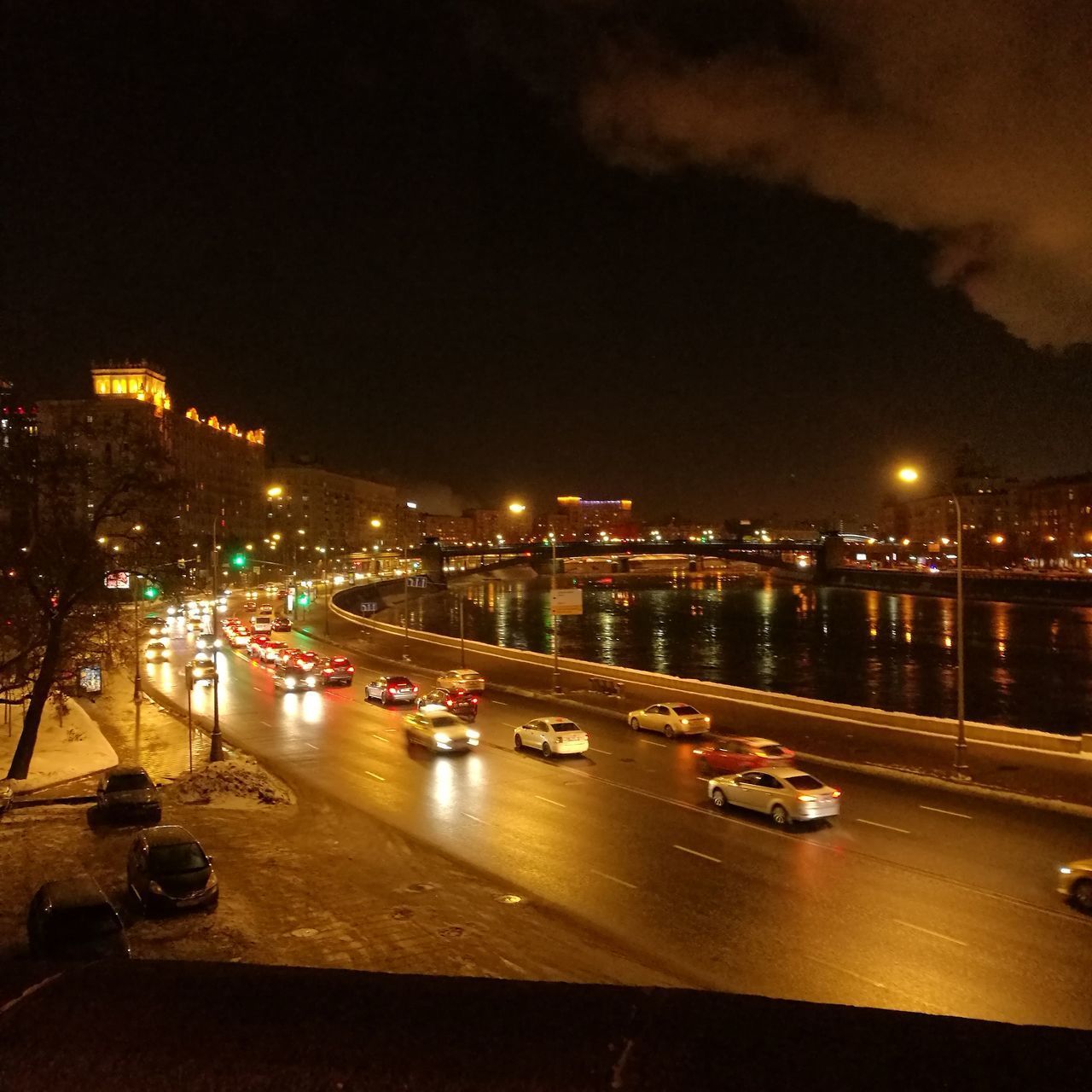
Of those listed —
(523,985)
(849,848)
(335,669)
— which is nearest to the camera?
(523,985)

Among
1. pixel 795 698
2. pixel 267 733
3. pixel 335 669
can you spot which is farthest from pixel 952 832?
pixel 335 669

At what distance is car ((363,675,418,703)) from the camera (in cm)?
3438

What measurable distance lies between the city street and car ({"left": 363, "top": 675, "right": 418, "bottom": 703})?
9.34m

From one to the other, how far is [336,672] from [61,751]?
52.3 ft

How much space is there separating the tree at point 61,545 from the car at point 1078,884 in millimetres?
20463

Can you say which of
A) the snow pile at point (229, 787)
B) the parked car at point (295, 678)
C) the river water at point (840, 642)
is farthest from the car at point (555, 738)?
the river water at point (840, 642)

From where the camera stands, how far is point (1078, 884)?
11.9 meters

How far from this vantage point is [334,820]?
17.4 meters

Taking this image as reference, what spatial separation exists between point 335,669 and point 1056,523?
507 ft

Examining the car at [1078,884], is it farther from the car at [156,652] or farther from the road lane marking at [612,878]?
the car at [156,652]

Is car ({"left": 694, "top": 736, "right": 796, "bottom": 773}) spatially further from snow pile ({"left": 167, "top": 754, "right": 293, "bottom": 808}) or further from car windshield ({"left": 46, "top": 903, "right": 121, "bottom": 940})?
car windshield ({"left": 46, "top": 903, "right": 121, "bottom": 940})

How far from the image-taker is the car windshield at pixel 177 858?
476 inches

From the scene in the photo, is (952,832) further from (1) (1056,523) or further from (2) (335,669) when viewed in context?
(1) (1056,523)

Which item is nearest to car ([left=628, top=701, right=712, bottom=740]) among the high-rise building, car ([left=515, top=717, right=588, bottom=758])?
car ([left=515, top=717, right=588, bottom=758])
